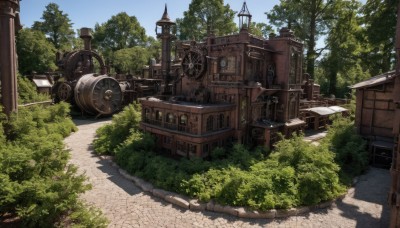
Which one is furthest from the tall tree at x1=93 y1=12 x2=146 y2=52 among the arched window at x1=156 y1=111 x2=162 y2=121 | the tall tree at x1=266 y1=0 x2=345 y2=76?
the arched window at x1=156 y1=111 x2=162 y2=121

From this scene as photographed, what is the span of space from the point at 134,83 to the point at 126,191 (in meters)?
19.8

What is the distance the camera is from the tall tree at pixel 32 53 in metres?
39.6

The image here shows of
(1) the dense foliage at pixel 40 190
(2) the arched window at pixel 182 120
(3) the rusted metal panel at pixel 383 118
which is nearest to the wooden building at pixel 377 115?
(3) the rusted metal panel at pixel 383 118

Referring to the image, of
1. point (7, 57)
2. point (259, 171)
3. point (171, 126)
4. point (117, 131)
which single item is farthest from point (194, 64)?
point (7, 57)

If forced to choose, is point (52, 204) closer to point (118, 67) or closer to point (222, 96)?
point (222, 96)

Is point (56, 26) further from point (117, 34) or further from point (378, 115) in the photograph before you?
point (378, 115)

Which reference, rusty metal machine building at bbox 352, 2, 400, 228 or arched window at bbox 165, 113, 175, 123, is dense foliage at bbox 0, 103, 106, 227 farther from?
rusty metal machine building at bbox 352, 2, 400, 228

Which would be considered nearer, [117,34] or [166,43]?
[166,43]

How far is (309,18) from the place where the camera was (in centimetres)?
3622

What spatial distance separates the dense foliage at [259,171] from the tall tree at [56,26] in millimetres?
46761

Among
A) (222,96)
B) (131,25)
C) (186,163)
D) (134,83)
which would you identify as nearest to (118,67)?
(131,25)

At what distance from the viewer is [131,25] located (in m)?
59.9

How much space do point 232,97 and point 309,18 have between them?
85.5 feet

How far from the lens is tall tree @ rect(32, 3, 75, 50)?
5322cm
